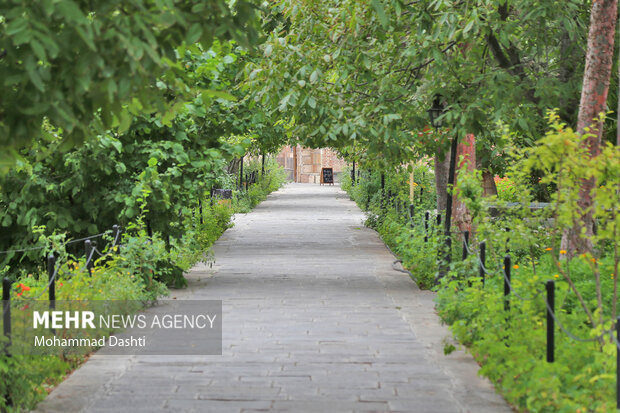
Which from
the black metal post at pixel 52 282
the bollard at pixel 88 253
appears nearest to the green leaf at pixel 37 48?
the black metal post at pixel 52 282

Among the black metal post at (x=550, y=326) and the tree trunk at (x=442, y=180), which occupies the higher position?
the tree trunk at (x=442, y=180)

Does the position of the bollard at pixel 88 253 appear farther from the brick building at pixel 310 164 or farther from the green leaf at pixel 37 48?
the brick building at pixel 310 164

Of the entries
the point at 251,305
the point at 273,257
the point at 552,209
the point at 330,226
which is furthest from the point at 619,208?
the point at 330,226

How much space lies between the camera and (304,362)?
7.80m

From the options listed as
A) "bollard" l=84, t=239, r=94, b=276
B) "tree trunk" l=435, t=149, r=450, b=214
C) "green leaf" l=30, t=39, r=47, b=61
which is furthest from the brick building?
"green leaf" l=30, t=39, r=47, b=61

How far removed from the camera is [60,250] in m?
9.41

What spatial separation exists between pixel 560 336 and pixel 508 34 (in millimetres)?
5471

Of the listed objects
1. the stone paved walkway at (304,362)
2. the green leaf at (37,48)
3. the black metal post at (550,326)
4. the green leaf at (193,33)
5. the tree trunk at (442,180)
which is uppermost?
the green leaf at (193,33)

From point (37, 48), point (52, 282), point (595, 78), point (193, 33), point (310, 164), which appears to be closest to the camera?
point (37, 48)

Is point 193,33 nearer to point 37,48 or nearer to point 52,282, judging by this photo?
point 37,48

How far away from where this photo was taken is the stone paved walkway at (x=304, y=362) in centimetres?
650

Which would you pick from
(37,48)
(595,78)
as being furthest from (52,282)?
(595,78)

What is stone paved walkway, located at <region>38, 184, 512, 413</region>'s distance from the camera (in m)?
6.50

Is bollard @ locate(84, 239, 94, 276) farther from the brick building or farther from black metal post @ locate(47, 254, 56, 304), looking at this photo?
the brick building
